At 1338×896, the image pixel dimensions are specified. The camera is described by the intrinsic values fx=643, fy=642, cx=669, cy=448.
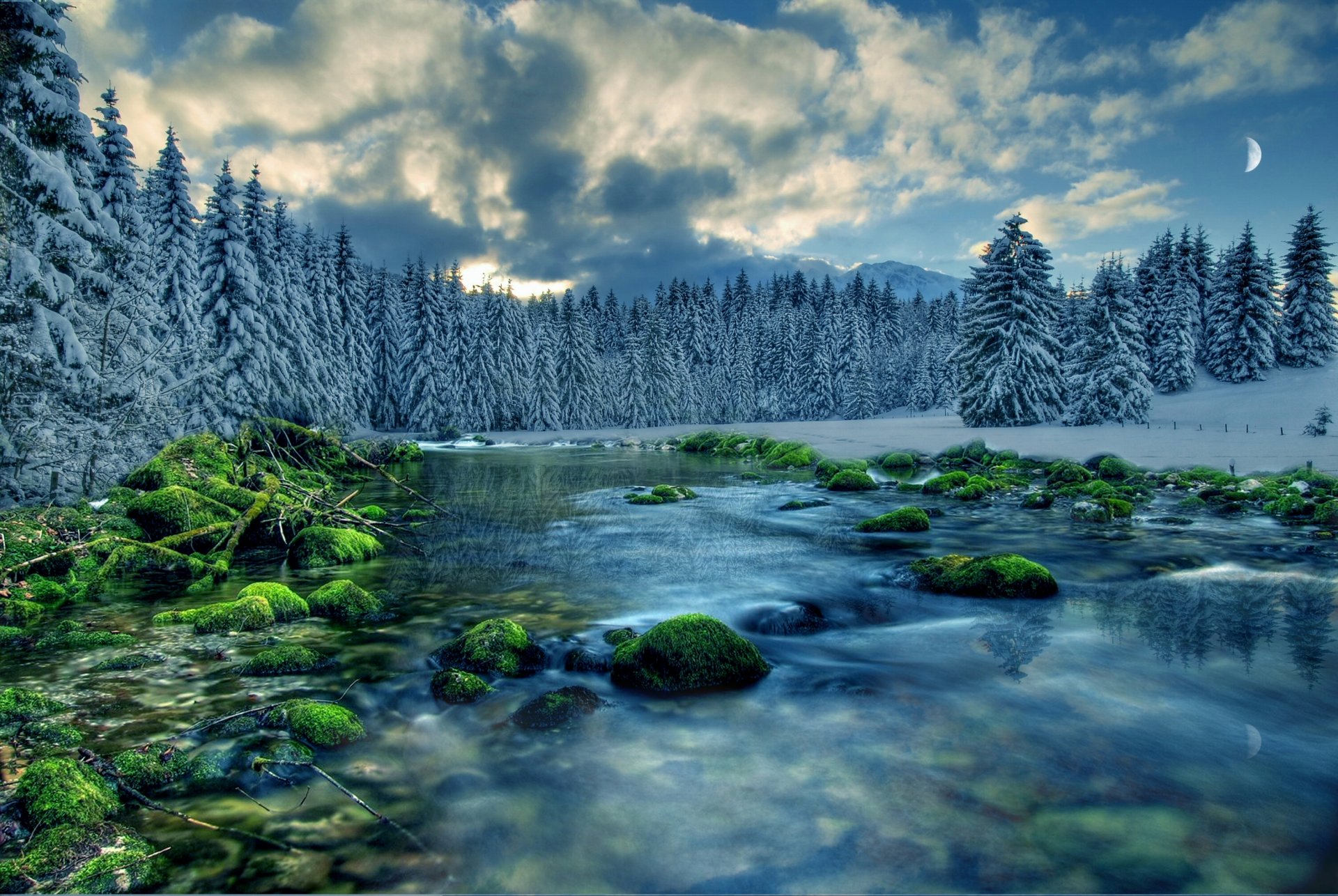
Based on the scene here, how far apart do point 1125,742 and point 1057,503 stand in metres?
12.9

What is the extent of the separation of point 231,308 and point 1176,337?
56685mm

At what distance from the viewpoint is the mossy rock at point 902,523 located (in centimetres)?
1326

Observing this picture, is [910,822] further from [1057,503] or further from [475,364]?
[475,364]

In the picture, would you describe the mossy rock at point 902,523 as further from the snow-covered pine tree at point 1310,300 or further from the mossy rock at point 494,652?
the snow-covered pine tree at point 1310,300

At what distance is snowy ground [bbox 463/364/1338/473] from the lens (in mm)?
21359

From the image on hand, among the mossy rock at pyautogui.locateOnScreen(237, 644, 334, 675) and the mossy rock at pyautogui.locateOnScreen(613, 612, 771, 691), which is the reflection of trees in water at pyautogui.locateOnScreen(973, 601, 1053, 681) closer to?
the mossy rock at pyautogui.locateOnScreen(613, 612, 771, 691)

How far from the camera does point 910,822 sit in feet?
13.2

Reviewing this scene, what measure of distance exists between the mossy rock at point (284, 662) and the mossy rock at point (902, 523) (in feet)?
34.0

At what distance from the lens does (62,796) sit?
3.54 m

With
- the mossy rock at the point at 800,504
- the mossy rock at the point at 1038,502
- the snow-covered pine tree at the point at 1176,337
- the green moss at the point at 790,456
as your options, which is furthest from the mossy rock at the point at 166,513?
the snow-covered pine tree at the point at 1176,337


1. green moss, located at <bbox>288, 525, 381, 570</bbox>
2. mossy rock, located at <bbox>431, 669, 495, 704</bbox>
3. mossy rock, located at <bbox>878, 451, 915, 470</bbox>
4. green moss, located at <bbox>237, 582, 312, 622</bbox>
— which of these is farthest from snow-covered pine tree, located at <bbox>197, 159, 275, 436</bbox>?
mossy rock, located at <bbox>878, 451, 915, 470</bbox>

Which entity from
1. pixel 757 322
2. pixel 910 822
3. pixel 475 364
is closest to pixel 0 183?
pixel 910 822

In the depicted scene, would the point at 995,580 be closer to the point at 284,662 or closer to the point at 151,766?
the point at 284,662

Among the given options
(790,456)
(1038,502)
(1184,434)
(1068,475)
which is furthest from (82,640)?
(1184,434)
